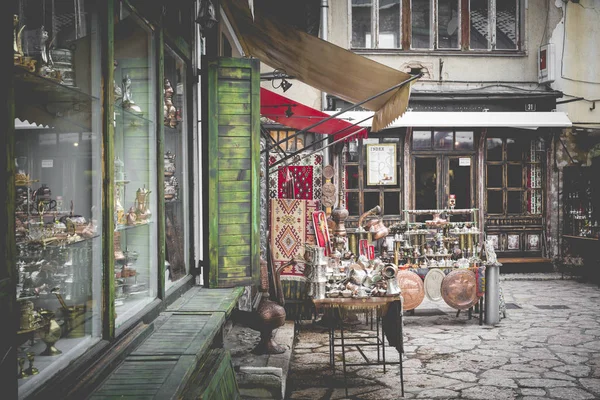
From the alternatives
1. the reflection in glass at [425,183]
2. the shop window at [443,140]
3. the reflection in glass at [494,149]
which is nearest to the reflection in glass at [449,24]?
the shop window at [443,140]

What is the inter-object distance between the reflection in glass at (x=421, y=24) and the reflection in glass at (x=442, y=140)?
92.9 inches

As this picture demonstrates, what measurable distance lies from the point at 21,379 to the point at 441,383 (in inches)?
196

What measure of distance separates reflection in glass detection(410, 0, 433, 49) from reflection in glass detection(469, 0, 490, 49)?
3.91ft

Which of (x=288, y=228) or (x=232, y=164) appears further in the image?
(x=288, y=228)

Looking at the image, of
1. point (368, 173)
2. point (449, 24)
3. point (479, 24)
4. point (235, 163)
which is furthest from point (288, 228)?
point (479, 24)

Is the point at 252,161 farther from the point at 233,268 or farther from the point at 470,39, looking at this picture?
the point at 470,39

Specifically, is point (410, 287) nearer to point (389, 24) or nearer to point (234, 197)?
point (234, 197)

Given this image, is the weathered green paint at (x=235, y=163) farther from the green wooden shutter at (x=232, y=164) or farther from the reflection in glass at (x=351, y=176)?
the reflection in glass at (x=351, y=176)

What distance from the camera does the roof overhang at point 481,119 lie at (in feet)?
43.1

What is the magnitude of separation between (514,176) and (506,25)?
405 centimetres

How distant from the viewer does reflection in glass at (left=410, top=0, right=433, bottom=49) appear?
47.3ft

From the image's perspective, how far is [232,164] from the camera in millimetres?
5164

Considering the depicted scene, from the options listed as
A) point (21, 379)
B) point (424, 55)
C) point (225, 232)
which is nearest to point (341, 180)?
point (424, 55)

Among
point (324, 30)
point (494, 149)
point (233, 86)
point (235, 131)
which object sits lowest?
point (235, 131)
